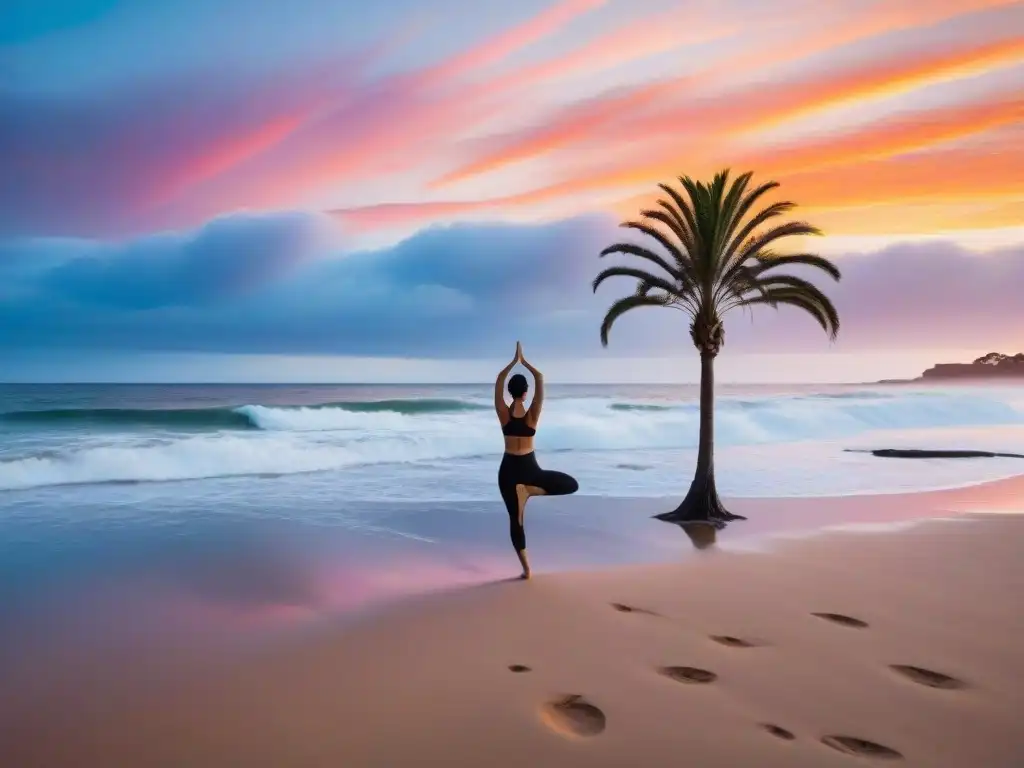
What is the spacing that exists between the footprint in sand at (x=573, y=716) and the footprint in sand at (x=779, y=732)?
3.51 feet

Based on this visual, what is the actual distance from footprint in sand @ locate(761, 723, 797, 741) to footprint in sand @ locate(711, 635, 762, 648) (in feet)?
5.05

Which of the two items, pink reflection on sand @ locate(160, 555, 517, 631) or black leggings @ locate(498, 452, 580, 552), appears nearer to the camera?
pink reflection on sand @ locate(160, 555, 517, 631)

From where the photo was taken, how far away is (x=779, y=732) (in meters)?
4.75

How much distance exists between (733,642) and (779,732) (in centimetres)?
173

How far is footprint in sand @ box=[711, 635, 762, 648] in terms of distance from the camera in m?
6.37

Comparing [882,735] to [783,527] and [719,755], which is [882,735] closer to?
[719,755]

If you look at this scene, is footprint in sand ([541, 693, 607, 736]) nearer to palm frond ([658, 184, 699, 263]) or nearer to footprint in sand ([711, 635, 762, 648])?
footprint in sand ([711, 635, 762, 648])

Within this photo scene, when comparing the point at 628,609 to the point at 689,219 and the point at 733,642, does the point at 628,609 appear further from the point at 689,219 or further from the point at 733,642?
the point at 689,219

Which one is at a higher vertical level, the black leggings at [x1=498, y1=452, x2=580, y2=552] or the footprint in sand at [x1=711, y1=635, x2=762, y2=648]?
the black leggings at [x1=498, y1=452, x2=580, y2=552]

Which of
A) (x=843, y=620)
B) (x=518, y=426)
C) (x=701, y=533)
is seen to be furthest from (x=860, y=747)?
(x=701, y=533)

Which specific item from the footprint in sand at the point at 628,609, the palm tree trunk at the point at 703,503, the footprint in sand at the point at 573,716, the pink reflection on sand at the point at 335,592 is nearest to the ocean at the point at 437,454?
the palm tree trunk at the point at 703,503

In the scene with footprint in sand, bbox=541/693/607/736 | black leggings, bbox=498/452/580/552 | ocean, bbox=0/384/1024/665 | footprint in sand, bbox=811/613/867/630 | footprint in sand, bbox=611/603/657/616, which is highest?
black leggings, bbox=498/452/580/552

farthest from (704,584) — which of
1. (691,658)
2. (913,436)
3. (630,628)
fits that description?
(913,436)

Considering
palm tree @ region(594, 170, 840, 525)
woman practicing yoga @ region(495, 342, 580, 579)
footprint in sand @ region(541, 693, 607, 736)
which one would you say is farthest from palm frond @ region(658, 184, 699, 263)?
footprint in sand @ region(541, 693, 607, 736)
